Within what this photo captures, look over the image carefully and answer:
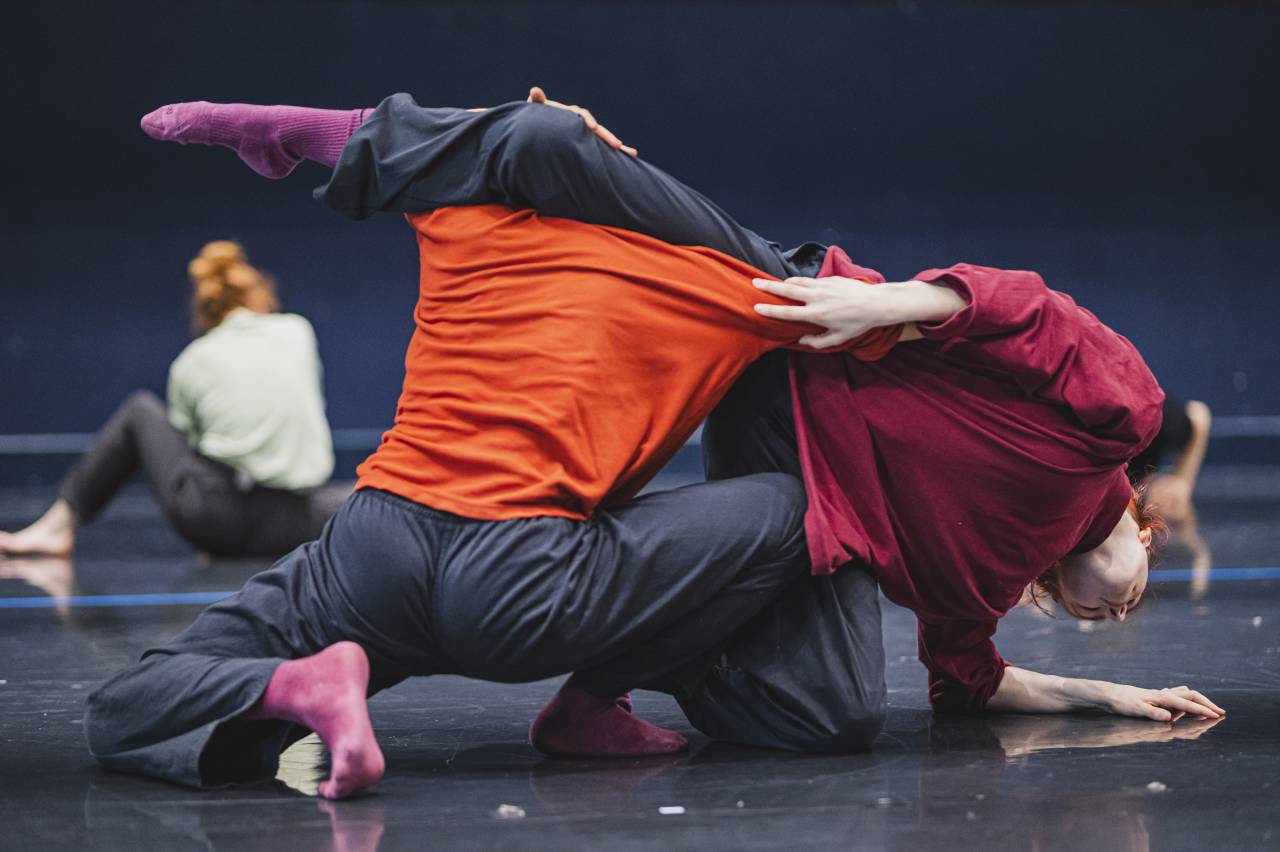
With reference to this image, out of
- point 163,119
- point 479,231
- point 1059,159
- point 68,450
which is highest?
point 1059,159

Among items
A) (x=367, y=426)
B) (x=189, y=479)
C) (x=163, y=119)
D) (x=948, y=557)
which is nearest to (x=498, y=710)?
(x=948, y=557)

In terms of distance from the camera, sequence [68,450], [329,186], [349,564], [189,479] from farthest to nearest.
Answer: [68,450] < [189,479] < [329,186] < [349,564]

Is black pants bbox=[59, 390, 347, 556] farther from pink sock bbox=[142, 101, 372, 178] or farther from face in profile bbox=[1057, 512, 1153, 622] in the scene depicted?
face in profile bbox=[1057, 512, 1153, 622]

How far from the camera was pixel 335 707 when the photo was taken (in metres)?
1.59

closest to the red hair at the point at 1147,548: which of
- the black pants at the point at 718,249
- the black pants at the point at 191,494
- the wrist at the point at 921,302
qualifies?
the black pants at the point at 718,249

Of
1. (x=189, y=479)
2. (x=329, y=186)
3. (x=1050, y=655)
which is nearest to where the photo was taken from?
(x=329, y=186)

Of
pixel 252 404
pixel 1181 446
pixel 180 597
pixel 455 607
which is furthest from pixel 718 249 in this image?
pixel 1181 446

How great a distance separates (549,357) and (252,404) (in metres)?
2.41

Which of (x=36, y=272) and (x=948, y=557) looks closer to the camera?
(x=948, y=557)

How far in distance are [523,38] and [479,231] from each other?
4.45 m

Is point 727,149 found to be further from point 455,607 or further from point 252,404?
point 455,607

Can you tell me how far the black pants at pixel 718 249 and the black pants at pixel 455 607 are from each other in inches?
3.6

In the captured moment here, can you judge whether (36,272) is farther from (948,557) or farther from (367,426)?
(948,557)

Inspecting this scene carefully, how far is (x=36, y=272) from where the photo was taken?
6.00 metres
